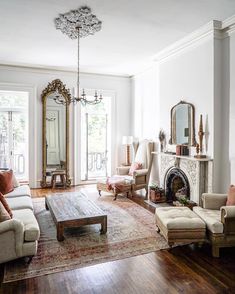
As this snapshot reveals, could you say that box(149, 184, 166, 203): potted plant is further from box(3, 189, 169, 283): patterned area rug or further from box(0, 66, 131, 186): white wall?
box(0, 66, 131, 186): white wall

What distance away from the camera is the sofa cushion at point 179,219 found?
121 inches

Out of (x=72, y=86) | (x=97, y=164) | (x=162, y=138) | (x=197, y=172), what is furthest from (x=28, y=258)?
(x=72, y=86)

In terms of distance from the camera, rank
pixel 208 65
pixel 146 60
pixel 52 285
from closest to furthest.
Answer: pixel 52 285
pixel 208 65
pixel 146 60

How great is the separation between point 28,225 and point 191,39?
399 cm

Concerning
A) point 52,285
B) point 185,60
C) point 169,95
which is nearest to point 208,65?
point 185,60

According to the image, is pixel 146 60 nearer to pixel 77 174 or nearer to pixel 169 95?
pixel 169 95

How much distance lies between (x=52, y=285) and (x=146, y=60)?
5080 millimetres

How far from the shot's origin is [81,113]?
23.3 feet

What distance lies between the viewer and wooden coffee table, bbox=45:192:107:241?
11.1ft

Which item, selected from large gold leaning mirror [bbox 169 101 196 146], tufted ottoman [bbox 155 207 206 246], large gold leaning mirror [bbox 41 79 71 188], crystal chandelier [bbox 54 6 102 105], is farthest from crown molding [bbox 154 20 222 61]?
tufted ottoman [bbox 155 207 206 246]

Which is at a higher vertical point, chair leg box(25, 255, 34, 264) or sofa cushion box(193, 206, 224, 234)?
sofa cushion box(193, 206, 224, 234)

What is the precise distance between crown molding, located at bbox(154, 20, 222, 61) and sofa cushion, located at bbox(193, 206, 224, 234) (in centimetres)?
279

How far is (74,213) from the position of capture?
361cm

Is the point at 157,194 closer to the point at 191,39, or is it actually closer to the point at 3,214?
the point at 191,39
